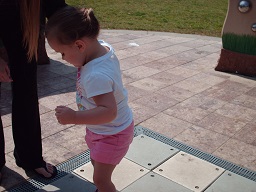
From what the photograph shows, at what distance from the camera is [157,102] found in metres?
4.14

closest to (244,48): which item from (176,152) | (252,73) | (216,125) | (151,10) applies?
(252,73)

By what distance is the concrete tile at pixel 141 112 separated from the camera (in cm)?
367

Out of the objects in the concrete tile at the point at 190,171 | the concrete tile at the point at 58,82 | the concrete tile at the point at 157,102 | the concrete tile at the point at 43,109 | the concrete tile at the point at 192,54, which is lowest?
the concrete tile at the point at 58,82

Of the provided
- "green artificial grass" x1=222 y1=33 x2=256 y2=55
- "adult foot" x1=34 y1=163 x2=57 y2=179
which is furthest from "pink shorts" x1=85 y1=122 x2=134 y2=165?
"green artificial grass" x1=222 y1=33 x2=256 y2=55

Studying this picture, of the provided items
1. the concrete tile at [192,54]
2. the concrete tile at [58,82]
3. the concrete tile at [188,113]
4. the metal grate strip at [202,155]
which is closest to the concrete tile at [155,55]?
the concrete tile at [192,54]

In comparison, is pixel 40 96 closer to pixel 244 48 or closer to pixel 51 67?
pixel 51 67

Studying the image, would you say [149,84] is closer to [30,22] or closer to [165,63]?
[165,63]

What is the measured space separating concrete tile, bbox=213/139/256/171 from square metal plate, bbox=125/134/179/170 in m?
Result: 0.44

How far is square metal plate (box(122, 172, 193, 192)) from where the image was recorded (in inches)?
98.9

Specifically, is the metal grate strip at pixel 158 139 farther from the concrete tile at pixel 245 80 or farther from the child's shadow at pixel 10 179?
the concrete tile at pixel 245 80

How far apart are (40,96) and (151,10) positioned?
8.02 m

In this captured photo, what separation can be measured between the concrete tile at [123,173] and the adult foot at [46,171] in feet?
0.53

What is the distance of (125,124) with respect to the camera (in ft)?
6.32

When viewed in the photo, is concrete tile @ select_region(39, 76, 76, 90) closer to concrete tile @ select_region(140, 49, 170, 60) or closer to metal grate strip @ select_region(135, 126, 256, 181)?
metal grate strip @ select_region(135, 126, 256, 181)
